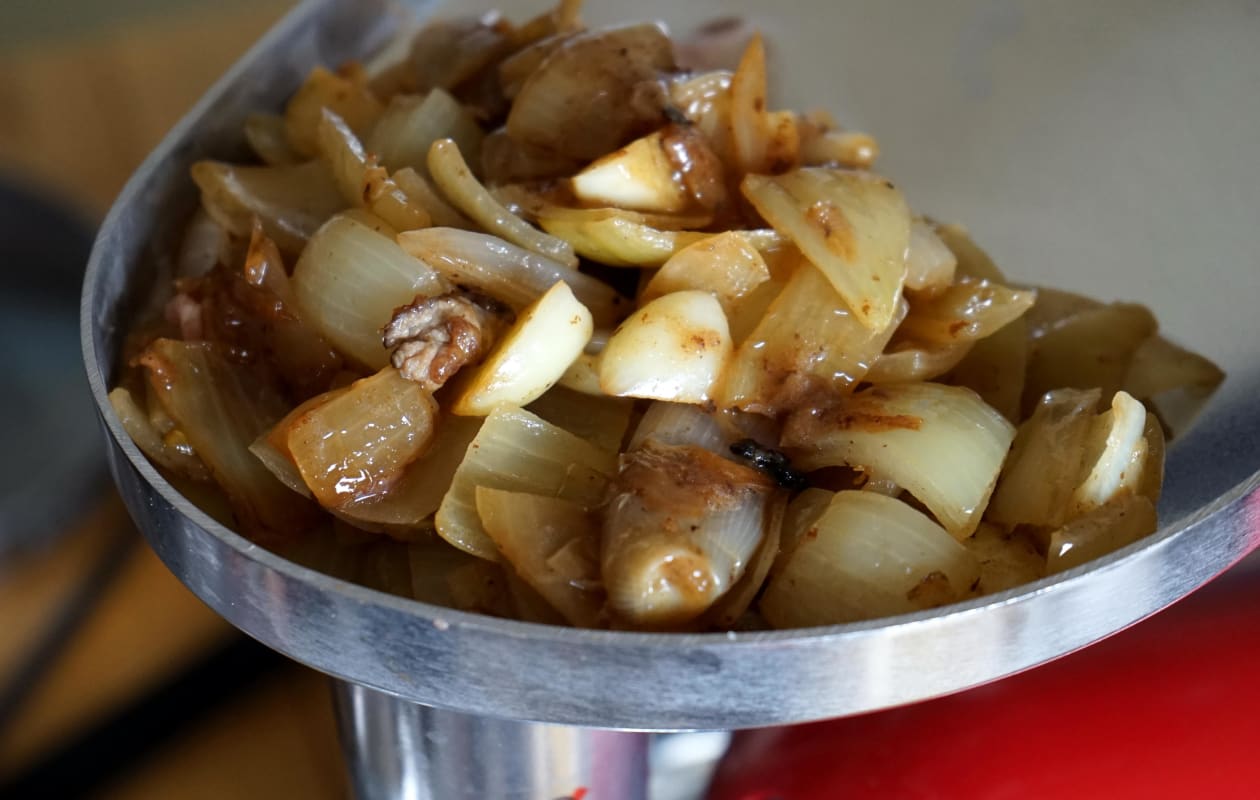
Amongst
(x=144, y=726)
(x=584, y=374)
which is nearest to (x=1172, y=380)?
(x=584, y=374)

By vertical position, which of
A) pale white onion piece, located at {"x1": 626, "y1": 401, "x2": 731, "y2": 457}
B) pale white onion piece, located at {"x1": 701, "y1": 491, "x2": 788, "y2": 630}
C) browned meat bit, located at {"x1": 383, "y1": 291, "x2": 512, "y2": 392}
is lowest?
pale white onion piece, located at {"x1": 701, "y1": 491, "x2": 788, "y2": 630}

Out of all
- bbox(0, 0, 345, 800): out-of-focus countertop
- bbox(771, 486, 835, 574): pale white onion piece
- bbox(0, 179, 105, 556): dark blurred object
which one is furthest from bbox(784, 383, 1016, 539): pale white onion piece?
bbox(0, 179, 105, 556): dark blurred object

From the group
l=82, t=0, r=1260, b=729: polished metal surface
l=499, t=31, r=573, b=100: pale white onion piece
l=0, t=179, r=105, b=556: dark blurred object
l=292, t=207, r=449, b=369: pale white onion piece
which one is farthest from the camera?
l=0, t=179, r=105, b=556: dark blurred object

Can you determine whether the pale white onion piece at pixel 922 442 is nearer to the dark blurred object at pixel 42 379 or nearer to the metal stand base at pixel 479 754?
the metal stand base at pixel 479 754

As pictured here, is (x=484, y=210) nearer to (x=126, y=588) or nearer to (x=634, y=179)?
(x=634, y=179)

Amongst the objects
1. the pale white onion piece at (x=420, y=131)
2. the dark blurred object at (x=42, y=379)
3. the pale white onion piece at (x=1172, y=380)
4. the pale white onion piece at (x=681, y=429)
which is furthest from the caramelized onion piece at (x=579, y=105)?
the dark blurred object at (x=42, y=379)

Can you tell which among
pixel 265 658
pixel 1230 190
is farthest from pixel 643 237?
pixel 265 658

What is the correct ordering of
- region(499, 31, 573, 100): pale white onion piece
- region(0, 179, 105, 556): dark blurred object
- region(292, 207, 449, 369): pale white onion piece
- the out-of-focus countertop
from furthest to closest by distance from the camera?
region(0, 179, 105, 556): dark blurred object < the out-of-focus countertop < region(499, 31, 573, 100): pale white onion piece < region(292, 207, 449, 369): pale white onion piece

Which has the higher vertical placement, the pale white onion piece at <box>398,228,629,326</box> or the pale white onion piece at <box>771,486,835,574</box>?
the pale white onion piece at <box>398,228,629,326</box>

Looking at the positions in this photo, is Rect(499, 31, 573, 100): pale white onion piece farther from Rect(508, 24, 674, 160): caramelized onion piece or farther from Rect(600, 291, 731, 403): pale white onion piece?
Rect(600, 291, 731, 403): pale white onion piece
